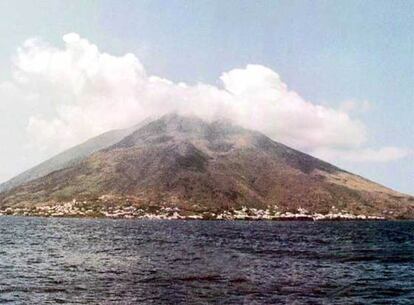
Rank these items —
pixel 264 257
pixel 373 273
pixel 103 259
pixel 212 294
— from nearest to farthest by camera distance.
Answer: pixel 212 294 → pixel 373 273 → pixel 103 259 → pixel 264 257

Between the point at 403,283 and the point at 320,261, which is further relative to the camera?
the point at 320,261

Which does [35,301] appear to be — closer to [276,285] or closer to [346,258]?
[276,285]

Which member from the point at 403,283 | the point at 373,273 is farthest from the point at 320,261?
the point at 403,283

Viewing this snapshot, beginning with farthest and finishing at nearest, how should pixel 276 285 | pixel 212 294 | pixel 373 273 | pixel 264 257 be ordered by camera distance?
pixel 264 257, pixel 373 273, pixel 276 285, pixel 212 294

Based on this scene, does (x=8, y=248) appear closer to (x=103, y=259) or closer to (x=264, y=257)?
(x=103, y=259)

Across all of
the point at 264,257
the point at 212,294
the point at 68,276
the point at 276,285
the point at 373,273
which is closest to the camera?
the point at 212,294

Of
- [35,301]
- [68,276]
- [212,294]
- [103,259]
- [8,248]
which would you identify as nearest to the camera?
[35,301]

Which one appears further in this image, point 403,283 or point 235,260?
point 235,260

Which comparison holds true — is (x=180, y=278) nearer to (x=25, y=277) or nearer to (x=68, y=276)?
(x=68, y=276)

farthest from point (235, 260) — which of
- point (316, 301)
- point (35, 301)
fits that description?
point (35, 301)
